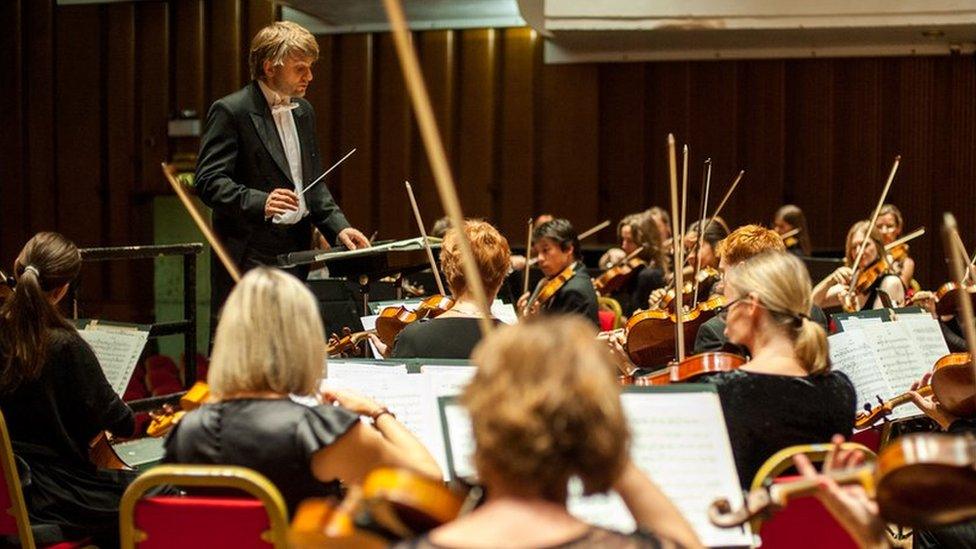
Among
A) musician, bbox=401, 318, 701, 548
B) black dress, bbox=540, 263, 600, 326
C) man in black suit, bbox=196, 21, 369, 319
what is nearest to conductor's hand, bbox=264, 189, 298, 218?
man in black suit, bbox=196, 21, 369, 319

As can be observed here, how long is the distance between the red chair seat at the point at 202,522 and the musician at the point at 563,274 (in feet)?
11.2

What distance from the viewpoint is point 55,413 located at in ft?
11.5

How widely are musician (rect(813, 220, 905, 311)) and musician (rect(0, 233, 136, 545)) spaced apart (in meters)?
4.06

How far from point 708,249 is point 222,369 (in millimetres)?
4628

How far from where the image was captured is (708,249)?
6715mm

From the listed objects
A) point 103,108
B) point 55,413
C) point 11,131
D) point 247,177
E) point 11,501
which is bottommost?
point 11,501

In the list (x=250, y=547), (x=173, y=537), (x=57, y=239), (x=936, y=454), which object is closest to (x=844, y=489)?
(x=936, y=454)

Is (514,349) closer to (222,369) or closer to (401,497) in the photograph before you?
(401,497)

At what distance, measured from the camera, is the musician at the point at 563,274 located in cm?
571

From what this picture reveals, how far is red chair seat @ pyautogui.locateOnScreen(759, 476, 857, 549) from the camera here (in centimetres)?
257

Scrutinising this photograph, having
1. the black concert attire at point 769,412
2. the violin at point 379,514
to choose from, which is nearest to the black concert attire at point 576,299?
the black concert attire at point 769,412

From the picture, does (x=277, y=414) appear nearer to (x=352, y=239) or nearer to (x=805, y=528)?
(x=805, y=528)

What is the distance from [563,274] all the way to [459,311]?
6.52 feet

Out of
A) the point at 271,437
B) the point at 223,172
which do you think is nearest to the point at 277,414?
the point at 271,437
